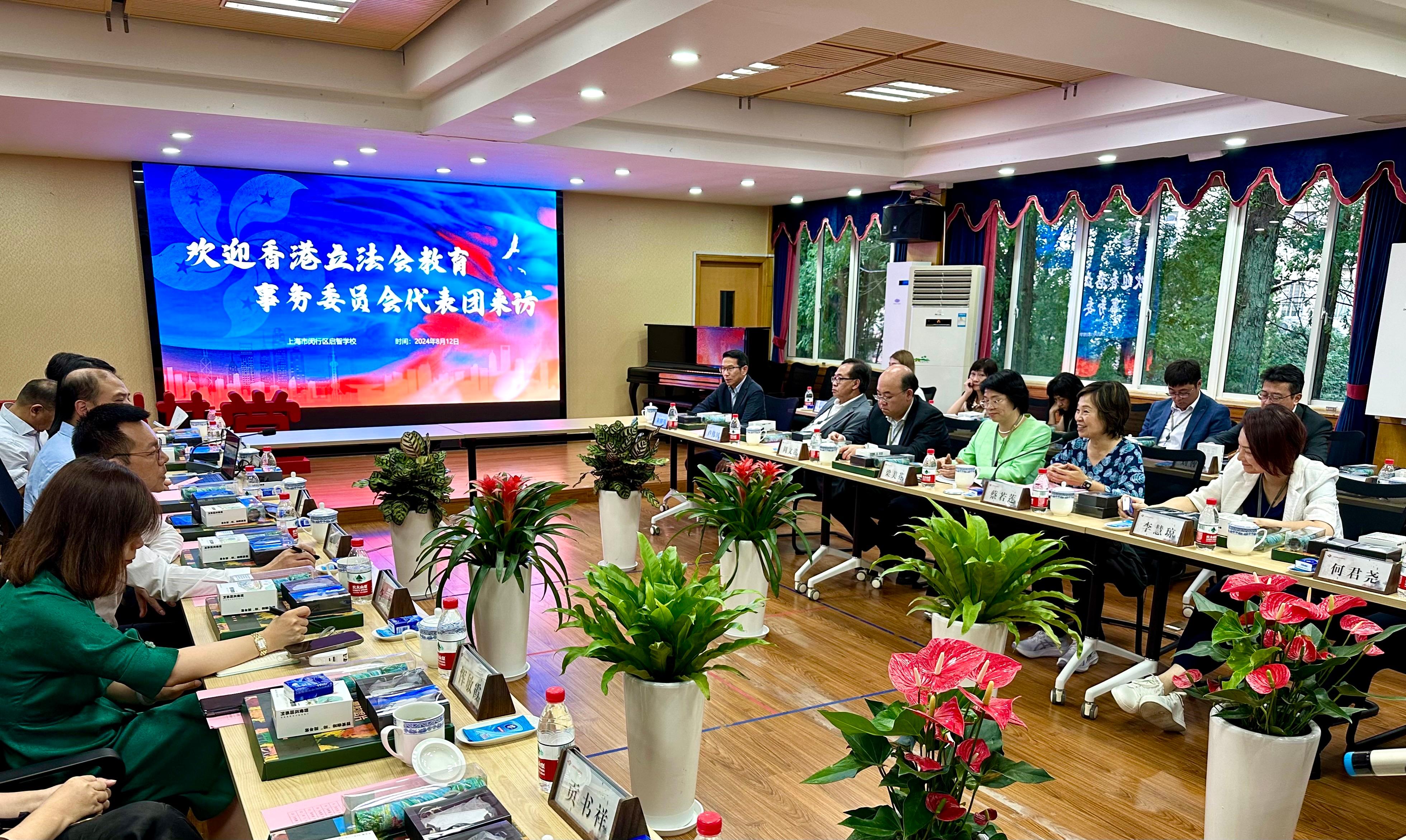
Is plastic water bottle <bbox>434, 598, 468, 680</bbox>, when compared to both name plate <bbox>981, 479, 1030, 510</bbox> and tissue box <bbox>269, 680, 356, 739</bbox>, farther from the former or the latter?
name plate <bbox>981, 479, 1030, 510</bbox>

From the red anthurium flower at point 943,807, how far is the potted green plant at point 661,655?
89cm

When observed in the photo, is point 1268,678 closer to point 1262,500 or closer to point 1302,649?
point 1302,649

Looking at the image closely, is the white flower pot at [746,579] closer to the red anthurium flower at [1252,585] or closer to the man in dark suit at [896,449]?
the man in dark suit at [896,449]

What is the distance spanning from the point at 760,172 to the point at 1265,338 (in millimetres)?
4359

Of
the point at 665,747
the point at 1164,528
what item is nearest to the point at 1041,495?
the point at 1164,528

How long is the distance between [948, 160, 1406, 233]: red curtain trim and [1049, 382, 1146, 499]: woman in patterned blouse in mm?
3376

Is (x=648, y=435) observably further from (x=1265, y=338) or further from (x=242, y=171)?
(x=242, y=171)

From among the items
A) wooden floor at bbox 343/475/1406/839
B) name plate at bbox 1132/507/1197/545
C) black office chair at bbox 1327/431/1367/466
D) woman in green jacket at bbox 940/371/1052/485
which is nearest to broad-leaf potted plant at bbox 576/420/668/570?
wooden floor at bbox 343/475/1406/839

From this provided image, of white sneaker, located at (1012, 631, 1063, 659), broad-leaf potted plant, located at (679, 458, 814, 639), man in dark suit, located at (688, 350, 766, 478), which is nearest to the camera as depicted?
broad-leaf potted plant, located at (679, 458, 814, 639)

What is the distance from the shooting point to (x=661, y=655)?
7.44 feet

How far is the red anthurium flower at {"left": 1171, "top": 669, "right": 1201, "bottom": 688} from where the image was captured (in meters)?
2.22

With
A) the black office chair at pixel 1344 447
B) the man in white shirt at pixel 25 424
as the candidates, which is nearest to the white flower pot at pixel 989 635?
the black office chair at pixel 1344 447

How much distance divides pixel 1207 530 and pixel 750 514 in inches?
70.4

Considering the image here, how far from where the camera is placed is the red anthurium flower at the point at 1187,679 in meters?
2.22
